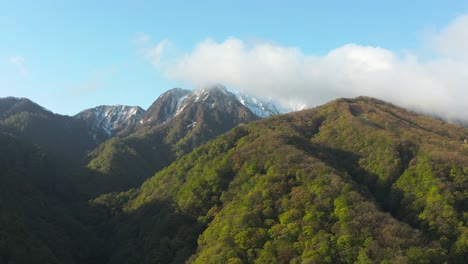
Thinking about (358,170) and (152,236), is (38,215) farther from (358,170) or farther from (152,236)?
(358,170)

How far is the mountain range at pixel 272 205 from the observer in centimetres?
7838

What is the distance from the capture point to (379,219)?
8162 cm

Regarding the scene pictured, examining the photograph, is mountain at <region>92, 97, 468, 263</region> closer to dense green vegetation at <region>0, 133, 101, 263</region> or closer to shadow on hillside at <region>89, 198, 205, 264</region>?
shadow on hillside at <region>89, 198, 205, 264</region>

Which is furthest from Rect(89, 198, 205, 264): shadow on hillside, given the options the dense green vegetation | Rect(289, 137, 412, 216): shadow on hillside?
Rect(289, 137, 412, 216): shadow on hillside

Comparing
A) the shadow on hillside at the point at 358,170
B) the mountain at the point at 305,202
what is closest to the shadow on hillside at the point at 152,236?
the mountain at the point at 305,202

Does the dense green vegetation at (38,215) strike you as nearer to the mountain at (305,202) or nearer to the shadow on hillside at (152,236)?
the shadow on hillside at (152,236)

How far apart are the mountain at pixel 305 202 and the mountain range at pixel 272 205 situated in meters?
0.30

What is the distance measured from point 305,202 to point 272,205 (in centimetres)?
746

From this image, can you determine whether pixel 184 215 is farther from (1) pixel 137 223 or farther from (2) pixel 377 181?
(2) pixel 377 181

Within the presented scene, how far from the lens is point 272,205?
302 feet

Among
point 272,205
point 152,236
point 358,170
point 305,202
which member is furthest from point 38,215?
point 358,170

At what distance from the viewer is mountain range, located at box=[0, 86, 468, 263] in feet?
257

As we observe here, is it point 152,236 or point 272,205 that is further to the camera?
point 152,236

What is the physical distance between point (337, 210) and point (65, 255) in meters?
61.5
